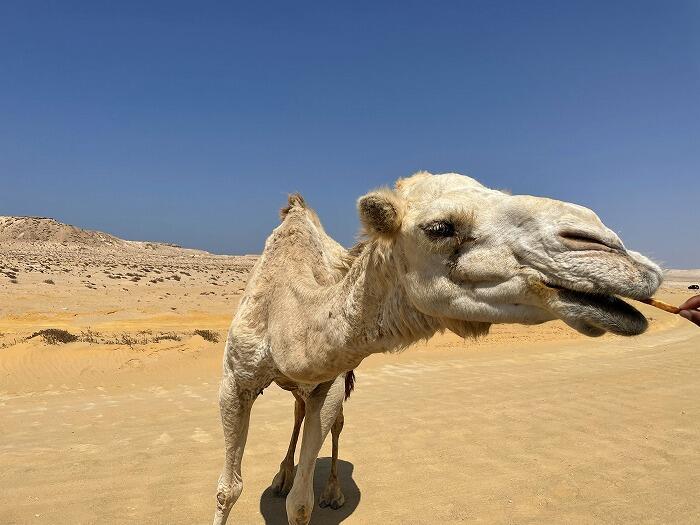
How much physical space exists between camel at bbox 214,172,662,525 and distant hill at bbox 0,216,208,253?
80376 millimetres

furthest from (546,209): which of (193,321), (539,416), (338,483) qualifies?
(193,321)

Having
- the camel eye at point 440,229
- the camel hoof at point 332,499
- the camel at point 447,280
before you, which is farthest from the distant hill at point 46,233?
the camel eye at point 440,229

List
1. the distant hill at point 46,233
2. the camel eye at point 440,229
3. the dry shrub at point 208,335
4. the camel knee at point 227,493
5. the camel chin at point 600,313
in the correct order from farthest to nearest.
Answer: the distant hill at point 46,233 → the dry shrub at point 208,335 → the camel knee at point 227,493 → the camel eye at point 440,229 → the camel chin at point 600,313

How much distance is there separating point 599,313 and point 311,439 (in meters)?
2.45

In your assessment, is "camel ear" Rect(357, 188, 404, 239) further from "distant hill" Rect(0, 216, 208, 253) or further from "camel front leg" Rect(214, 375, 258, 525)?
"distant hill" Rect(0, 216, 208, 253)

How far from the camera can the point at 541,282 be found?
1632 millimetres

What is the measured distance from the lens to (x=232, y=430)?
3562 mm

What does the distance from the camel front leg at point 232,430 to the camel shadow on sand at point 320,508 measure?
89 cm

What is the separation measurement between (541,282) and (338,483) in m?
3.81

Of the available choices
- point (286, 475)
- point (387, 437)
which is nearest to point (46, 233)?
point (387, 437)

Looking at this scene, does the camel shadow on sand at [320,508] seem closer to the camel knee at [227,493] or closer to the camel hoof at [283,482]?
the camel hoof at [283,482]

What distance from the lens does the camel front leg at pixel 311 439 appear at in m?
3.48

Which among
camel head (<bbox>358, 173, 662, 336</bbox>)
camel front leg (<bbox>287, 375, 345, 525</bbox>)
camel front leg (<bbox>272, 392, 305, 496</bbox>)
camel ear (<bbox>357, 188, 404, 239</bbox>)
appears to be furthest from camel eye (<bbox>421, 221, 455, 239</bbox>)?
camel front leg (<bbox>272, 392, 305, 496</bbox>)

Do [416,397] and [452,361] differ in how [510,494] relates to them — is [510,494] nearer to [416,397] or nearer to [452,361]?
[416,397]
